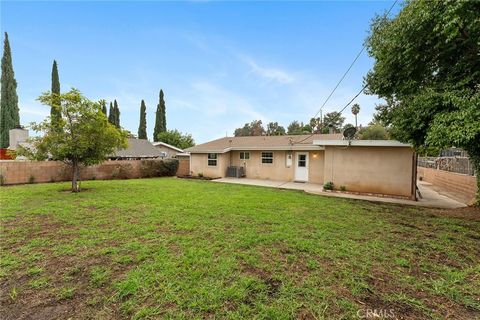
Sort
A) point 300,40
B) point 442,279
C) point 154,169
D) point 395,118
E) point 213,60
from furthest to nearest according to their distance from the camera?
point 154,169 < point 213,60 < point 300,40 < point 395,118 < point 442,279

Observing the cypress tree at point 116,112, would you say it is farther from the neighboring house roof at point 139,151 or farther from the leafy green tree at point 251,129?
the leafy green tree at point 251,129

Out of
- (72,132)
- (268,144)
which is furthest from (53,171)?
(268,144)

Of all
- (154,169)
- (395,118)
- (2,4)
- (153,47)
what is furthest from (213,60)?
(395,118)

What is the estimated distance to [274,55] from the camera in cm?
1384

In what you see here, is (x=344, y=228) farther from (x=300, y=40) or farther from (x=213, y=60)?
(x=213, y=60)

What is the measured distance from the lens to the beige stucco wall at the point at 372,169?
9742 millimetres

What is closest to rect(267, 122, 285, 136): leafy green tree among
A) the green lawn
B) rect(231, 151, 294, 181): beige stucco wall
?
rect(231, 151, 294, 181): beige stucco wall

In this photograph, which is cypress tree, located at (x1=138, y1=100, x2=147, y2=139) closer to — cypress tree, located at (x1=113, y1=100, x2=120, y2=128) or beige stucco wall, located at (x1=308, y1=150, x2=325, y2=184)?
cypress tree, located at (x1=113, y1=100, x2=120, y2=128)

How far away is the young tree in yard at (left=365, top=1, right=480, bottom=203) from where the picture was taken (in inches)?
187

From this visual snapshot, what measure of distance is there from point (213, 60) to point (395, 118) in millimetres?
11832

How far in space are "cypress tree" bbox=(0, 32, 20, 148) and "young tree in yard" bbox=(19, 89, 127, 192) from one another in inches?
976

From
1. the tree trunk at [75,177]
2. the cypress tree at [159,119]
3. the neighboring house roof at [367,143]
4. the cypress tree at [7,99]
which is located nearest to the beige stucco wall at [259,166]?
the neighboring house roof at [367,143]

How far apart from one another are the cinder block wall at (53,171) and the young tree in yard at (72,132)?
13.2 feet

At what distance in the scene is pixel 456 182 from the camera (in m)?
10.8
